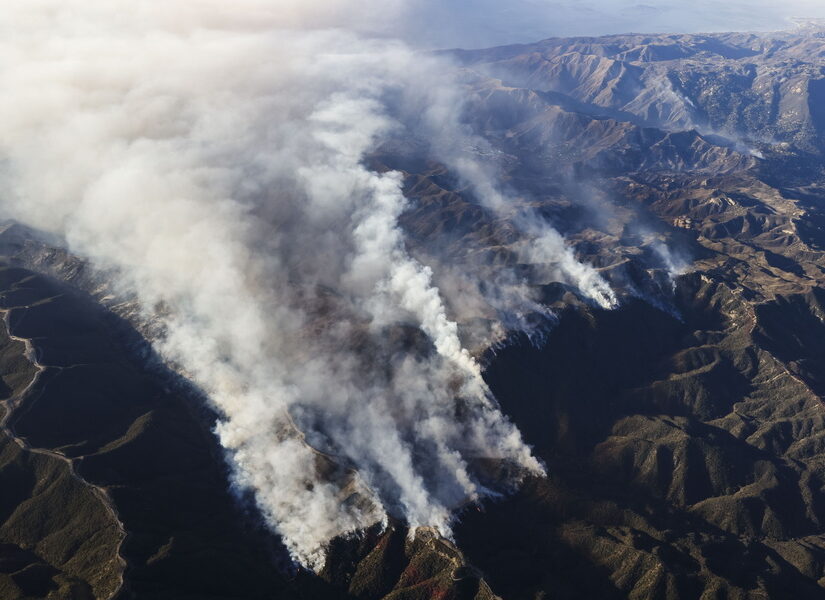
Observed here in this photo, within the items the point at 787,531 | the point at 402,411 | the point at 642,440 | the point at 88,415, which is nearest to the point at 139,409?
the point at 88,415

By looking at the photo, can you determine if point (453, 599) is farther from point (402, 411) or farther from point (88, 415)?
point (88, 415)

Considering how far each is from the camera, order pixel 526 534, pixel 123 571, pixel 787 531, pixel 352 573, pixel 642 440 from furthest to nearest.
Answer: pixel 642 440 < pixel 787 531 < pixel 526 534 < pixel 352 573 < pixel 123 571

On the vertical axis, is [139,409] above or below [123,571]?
below

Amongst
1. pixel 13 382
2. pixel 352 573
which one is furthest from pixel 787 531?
pixel 13 382

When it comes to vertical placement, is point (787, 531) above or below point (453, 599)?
below

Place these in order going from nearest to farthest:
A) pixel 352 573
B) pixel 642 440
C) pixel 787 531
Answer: pixel 352 573 → pixel 787 531 → pixel 642 440

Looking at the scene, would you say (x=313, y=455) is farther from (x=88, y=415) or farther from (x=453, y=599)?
(x=88, y=415)

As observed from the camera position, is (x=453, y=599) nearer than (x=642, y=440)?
Yes

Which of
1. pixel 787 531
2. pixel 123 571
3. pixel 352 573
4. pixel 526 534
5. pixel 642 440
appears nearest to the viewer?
pixel 123 571

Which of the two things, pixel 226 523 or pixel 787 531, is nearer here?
pixel 226 523
